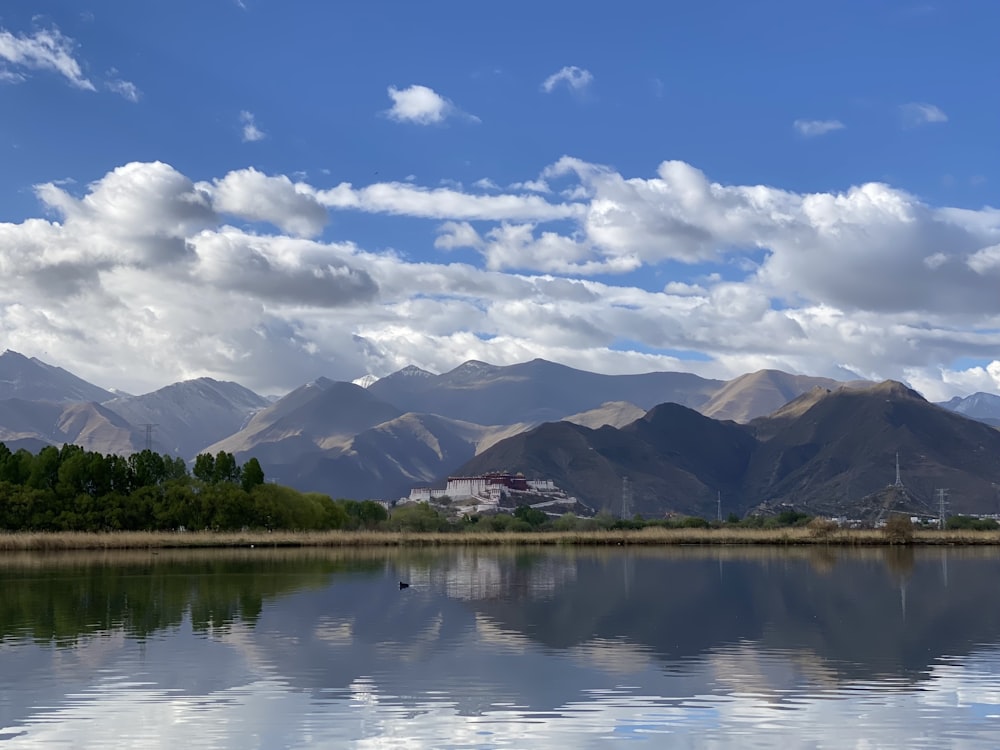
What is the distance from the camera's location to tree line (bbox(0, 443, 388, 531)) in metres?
119

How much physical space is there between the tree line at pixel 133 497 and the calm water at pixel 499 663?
2032 inches

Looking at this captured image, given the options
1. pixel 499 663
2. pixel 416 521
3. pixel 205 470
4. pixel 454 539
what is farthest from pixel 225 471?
pixel 499 663

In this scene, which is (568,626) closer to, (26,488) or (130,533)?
(130,533)

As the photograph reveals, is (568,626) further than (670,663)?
Yes

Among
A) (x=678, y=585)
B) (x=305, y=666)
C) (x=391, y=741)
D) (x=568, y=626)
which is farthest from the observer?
(x=678, y=585)

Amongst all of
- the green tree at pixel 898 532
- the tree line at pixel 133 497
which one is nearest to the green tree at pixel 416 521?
the tree line at pixel 133 497

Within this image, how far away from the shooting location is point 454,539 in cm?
13362

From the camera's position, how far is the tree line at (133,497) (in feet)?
391

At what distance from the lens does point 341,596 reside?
5866 cm

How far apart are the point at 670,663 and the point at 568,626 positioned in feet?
34.3

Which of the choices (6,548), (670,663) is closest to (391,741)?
(670,663)

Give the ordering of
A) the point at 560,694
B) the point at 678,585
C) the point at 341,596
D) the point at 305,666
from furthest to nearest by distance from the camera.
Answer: the point at 678,585 → the point at 341,596 → the point at 305,666 → the point at 560,694

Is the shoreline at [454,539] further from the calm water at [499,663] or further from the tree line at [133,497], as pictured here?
the calm water at [499,663]

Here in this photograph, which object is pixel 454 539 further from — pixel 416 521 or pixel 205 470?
pixel 205 470
